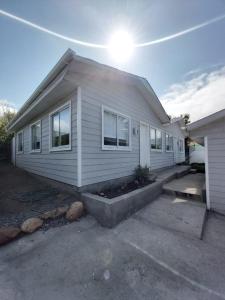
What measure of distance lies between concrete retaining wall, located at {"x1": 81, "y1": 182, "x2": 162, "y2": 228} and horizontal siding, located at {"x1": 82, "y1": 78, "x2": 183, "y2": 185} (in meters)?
0.73

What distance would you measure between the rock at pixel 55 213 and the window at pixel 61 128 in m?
1.84

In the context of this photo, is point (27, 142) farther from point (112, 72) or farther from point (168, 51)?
point (168, 51)

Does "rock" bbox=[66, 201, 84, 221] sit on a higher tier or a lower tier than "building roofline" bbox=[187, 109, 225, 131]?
lower

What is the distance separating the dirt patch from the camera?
3716 mm

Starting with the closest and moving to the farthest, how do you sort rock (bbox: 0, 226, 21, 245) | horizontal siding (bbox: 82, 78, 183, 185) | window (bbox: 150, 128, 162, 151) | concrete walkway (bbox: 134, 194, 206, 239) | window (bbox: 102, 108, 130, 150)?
rock (bbox: 0, 226, 21, 245) < concrete walkway (bbox: 134, 194, 206, 239) < horizontal siding (bbox: 82, 78, 183, 185) < window (bbox: 102, 108, 130, 150) < window (bbox: 150, 128, 162, 151)

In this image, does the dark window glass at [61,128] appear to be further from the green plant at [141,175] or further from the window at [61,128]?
the green plant at [141,175]

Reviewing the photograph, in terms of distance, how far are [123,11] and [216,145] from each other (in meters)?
5.09

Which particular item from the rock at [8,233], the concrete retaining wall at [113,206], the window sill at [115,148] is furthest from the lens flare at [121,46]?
the rock at [8,233]

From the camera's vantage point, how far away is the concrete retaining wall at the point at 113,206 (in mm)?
3666

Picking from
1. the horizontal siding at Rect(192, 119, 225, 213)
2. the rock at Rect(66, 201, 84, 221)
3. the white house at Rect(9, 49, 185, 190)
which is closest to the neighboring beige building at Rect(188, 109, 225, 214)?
the horizontal siding at Rect(192, 119, 225, 213)

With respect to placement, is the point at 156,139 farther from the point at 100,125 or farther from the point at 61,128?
the point at 61,128

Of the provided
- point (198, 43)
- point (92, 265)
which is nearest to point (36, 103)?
point (92, 265)

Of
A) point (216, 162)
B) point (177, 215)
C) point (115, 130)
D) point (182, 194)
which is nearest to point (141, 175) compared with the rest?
point (182, 194)

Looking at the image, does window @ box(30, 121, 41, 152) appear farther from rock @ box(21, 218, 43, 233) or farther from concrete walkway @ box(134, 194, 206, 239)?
concrete walkway @ box(134, 194, 206, 239)
